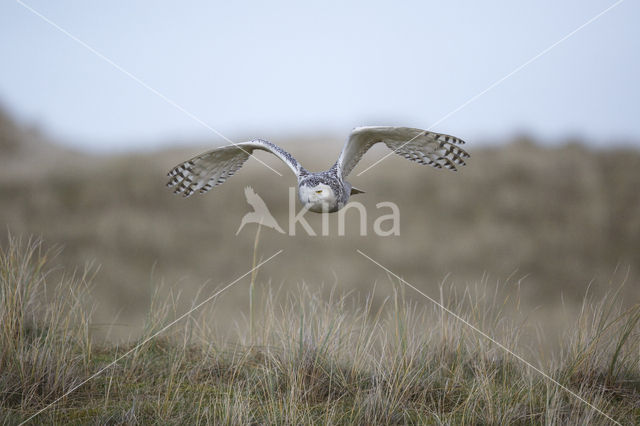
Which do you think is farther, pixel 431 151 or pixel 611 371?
pixel 431 151

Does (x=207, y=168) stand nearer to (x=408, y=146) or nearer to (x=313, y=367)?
(x=408, y=146)

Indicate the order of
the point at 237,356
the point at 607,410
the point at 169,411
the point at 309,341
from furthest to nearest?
the point at 237,356, the point at 309,341, the point at 607,410, the point at 169,411

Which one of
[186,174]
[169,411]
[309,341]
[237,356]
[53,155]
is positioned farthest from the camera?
[53,155]

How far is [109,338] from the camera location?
5383mm

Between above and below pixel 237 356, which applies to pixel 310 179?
above

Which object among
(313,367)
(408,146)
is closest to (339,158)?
(408,146)

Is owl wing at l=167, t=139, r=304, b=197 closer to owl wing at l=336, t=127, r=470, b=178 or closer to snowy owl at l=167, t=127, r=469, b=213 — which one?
snowy owl at l=167, t=127, r=469, b=213

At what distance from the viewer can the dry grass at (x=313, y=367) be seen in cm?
380

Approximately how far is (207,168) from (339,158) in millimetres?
1447

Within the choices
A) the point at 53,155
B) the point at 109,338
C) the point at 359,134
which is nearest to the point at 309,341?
the point at 359,134

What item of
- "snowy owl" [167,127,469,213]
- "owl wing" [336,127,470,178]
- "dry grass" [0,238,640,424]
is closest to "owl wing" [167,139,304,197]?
"snowy owl" [167,127,469,213]

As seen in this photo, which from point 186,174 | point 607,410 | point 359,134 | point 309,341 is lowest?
point 607,410

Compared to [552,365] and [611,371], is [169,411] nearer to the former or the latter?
[552,365]

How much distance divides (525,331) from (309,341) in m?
1.92
